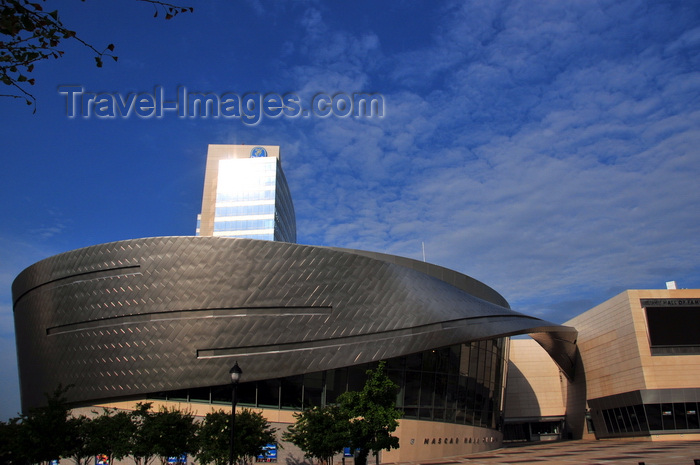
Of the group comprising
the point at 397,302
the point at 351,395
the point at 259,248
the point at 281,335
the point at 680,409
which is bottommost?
the point at 680,409

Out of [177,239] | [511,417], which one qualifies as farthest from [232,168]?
[511,417]

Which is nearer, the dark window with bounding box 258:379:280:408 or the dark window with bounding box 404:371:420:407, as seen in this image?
the dark window with bounding box 258:379:280:408

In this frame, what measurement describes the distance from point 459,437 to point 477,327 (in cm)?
925

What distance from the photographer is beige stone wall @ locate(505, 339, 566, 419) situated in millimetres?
71188

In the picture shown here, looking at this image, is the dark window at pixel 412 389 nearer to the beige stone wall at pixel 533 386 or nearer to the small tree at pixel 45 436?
the small tree at pixel 45 436

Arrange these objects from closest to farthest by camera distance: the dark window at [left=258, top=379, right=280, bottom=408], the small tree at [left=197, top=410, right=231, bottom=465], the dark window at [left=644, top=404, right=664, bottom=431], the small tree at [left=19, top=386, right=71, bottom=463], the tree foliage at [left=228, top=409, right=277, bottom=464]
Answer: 1. the small tree at [left=19, top=386, right=71, bottom=463]
2. the small tree at [left=197, top=410, right=231, bottom=465]
3. the tree foliage at [left=228, top=409, right=277, bottom=464]
4. the dark window at [left=258, top=379, right=280, bottom=408]
5. the dark window at [left=644, top=404, right=664, bottom=431]

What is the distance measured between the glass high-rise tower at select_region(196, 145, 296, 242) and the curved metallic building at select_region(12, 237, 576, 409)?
39667 millimetres

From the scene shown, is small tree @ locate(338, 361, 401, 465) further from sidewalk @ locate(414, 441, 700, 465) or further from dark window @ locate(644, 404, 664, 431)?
dark window @ locate(644, 404, 664, 431)

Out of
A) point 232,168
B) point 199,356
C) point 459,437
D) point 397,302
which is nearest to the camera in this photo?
point 199,356

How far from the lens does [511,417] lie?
239 ft

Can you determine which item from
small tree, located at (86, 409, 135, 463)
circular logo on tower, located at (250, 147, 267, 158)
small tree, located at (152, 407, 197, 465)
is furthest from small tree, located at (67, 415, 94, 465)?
circular logo on tower, located at (250, 147, 267, 158)

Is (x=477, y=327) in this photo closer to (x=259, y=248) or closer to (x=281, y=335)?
(x=281, y=335)

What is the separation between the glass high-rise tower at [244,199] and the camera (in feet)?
260

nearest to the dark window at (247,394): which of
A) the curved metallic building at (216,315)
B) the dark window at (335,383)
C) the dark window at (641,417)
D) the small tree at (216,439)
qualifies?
the curved metallic building at (216,315)
